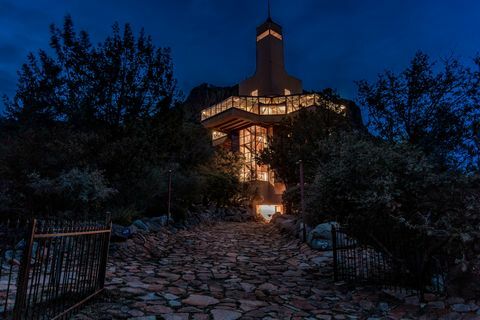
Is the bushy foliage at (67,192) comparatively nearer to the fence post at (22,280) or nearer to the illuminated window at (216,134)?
the fence post at (22,280)

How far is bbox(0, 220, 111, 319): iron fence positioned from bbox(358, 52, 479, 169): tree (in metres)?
9.28

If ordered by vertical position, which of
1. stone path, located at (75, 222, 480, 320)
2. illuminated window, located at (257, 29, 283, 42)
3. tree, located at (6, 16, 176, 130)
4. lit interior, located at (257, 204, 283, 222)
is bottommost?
stone path, located at (75, 222, 480, 320)

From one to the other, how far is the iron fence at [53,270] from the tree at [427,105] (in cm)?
928

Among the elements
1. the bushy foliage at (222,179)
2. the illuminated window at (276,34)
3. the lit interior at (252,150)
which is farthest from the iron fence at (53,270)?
the illuminated window at (276,34)

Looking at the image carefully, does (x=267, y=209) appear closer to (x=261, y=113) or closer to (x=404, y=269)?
(x=261, y=113)

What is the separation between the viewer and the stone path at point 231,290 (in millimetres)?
3846

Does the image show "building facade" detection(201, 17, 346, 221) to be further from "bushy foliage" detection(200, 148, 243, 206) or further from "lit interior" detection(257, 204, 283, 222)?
"bushy foliage" detection(200, 148, 243, 206)

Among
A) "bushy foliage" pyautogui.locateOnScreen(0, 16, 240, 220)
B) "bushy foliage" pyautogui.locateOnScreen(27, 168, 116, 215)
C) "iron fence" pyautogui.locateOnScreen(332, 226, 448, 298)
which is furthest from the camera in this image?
"bushy foliage" pyautogui.locateOnScreen(0, 16, 240, 220)

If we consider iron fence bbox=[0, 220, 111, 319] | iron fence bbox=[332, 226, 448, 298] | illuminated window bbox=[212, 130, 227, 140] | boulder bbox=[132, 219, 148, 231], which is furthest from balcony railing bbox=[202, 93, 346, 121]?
iron fence bbox=[0, 220, 111, 319]

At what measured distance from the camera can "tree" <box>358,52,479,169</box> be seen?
992 cm

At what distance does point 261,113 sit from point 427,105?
16345 mm

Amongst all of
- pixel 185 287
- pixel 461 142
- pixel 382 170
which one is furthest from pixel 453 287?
pixel 461 142

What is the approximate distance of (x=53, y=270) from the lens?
315 cm

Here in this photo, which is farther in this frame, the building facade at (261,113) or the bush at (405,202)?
the building facade at (261,113)
